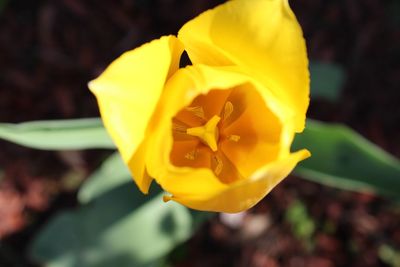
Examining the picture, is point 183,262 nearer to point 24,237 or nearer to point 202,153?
point 24,237

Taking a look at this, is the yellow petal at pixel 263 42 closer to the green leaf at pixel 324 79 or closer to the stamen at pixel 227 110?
the stamen at pixel 227 110

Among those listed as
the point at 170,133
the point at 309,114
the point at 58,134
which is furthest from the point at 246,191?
the point at 309,114

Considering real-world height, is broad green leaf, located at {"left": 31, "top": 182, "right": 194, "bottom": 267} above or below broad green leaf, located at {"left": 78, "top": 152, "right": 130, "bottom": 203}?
below

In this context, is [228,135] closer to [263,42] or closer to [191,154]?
[191,154]


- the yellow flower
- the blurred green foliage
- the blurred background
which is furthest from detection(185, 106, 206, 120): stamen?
the blurred green foliage

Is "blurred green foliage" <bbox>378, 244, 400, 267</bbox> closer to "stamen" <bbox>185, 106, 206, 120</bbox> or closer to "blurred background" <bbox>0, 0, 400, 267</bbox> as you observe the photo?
"blurred background" <bbox>0, 0, 400, 267</bbox>

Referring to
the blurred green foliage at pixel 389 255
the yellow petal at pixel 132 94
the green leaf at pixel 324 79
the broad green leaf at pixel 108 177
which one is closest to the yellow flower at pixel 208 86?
the yellow petal at pixel 132 94
